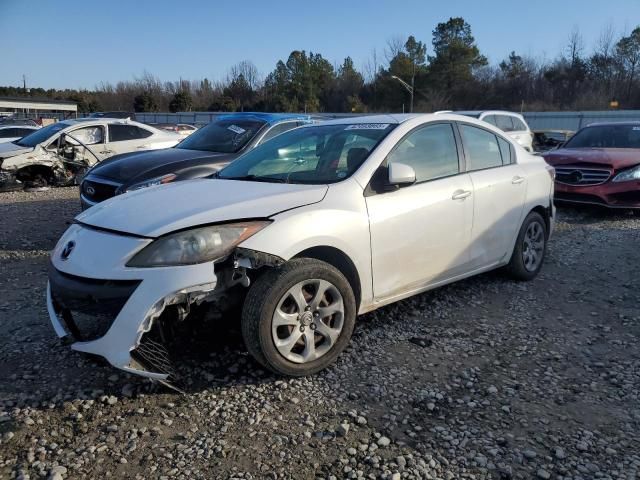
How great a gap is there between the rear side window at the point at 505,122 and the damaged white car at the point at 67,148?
320 inches

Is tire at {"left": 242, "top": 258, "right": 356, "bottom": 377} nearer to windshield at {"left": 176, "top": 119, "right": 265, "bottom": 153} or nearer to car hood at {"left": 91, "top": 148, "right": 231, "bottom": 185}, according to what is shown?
car hood at {"left": 91, "top": 148, "right": 231, "bottom": 185}

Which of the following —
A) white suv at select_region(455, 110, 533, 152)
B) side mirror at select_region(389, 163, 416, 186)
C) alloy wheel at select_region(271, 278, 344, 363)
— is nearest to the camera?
alloy wheel at select_region(271, 278, 344, 363)

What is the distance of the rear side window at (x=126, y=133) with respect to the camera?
12.4m

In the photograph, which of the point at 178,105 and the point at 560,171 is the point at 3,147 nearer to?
the point at 560,171

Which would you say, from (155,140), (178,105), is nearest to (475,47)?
(178,105)

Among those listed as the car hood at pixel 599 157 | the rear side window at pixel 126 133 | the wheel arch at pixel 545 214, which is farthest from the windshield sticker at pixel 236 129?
the rear side window at pixel 126 133

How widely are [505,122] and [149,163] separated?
9.75 m

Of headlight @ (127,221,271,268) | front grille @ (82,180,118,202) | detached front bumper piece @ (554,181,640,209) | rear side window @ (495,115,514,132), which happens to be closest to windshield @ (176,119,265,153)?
front grille @ (82,180,118,202)

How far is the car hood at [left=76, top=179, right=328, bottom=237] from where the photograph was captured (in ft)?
10.1

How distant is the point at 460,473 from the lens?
8.08 feet

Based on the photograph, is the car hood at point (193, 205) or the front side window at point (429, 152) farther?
the front side window at point (429, 152)

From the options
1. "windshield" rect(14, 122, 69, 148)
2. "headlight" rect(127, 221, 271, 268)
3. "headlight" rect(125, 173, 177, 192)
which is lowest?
"headlight" rect(127, 221, 271, 268)

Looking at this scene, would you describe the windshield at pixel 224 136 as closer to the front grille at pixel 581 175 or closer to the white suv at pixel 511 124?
the front grille at pixel 581 175

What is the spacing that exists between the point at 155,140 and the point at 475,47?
198 ft
